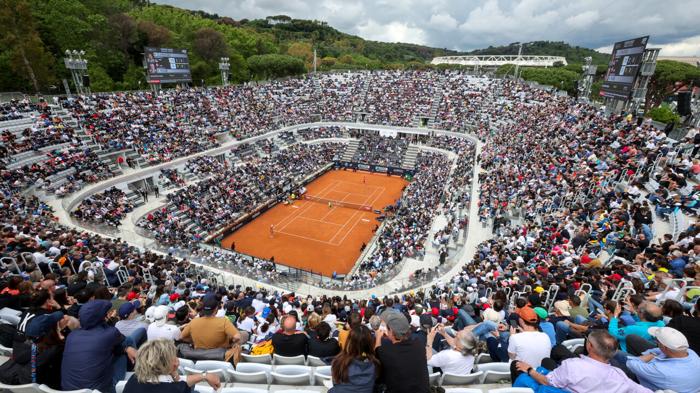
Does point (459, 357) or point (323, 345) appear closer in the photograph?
point (459, 357)

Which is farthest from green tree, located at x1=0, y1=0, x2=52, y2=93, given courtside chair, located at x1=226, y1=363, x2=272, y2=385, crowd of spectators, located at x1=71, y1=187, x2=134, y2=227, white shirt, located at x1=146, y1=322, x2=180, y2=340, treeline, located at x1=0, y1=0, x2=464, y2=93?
courtside chair, located at x1=226, y1=363, x2=272, y2=385

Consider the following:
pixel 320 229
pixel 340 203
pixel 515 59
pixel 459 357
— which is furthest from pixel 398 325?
pixel 515 59

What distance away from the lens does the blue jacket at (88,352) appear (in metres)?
4.20

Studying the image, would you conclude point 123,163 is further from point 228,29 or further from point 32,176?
point 228,29

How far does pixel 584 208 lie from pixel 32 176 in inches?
1317

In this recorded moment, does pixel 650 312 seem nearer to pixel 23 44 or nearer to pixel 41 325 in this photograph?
pixel 41 325

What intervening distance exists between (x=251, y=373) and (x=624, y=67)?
102 feet

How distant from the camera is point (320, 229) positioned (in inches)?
1243

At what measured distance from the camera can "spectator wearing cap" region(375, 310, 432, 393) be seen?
3.67 m

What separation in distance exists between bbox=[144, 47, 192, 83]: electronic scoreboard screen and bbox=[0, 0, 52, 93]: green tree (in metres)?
10.2

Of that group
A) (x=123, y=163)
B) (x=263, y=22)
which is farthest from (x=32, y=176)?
(x=263, y=22)

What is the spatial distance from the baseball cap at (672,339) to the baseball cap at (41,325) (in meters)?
7.64

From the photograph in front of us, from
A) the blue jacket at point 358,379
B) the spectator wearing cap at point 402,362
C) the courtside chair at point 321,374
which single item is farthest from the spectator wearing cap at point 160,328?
the spectator wearing cap at point 402,362

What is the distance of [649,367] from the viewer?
4.07 m
